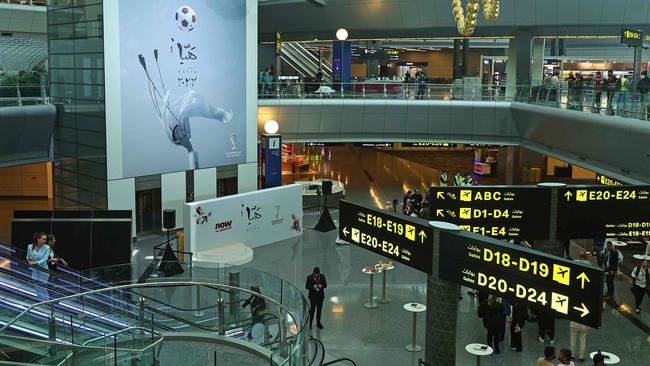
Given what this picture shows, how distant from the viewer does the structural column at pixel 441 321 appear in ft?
37.7

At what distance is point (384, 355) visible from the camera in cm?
1374

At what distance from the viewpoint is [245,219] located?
21719mm

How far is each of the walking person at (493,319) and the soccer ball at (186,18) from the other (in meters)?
14.3

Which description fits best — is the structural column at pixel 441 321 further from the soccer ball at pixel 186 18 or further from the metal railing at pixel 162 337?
the soccer ball at pixel 186 18

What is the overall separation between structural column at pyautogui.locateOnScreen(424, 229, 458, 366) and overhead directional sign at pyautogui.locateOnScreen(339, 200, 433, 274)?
0.44 meters

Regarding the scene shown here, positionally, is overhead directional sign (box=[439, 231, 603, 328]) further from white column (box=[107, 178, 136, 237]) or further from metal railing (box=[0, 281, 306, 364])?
white column (box=[107, 178, 136, 237])

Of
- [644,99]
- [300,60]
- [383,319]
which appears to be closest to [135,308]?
[383,319]

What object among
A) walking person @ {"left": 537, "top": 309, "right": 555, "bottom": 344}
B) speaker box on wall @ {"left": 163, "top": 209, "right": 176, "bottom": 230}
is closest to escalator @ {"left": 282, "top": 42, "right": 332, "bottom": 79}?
speaker box on wall @ {"left": 163, "top": 209, "right": 176, "bottom": 230}

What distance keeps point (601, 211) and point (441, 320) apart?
4.74 metres

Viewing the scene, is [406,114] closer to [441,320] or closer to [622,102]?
[622,102]

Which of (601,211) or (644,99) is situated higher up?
(644,99)

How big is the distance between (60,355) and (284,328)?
362 cm

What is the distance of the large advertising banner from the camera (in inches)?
874

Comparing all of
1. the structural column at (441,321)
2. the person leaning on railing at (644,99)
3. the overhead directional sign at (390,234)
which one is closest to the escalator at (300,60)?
the person leaning on railing at (644,99)
